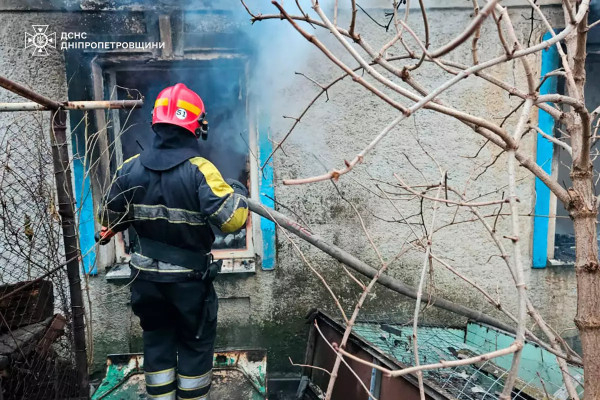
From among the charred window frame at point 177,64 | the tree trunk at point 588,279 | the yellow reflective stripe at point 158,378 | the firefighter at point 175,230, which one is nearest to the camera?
the tree trunk at point 588,279

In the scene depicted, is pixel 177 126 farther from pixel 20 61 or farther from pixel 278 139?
pixel 20 61

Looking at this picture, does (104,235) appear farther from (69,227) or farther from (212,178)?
(212,178)

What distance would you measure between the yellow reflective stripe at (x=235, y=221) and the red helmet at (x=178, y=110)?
0.79 meters

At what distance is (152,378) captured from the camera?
3.74 meters

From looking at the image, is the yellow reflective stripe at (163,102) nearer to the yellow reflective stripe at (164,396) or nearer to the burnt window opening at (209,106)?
the burnt window opening at (209,106)

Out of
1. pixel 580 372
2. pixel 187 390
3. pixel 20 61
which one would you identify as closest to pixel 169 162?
pixel 187 390

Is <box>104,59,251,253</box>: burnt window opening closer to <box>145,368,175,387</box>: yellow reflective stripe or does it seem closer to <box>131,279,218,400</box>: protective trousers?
<box>131,279,218,400</box>: protective trousers

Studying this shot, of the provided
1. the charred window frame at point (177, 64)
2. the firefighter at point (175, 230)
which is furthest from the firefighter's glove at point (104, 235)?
the charred window frame at point (177, 64)

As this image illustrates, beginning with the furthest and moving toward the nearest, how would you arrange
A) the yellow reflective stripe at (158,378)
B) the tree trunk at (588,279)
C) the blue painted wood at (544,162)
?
the blue painted wood at (544,162) < the yellow reflective stripe at (158,378) < the tree trunk at (588,279)

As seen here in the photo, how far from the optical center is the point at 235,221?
3.38 m

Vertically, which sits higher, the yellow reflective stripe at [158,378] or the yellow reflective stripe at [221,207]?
the yellow reflective stripe at [221,207]

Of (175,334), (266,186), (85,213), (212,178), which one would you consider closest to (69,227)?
(212,178)

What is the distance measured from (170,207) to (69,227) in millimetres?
774

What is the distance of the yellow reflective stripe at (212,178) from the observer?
11.1 ft
